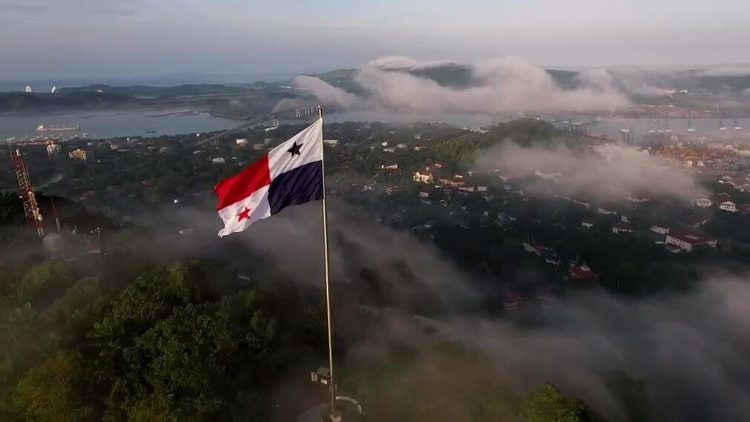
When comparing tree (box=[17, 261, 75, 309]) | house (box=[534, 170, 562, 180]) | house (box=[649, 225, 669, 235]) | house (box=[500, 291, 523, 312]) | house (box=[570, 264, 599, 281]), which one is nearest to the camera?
tree (box=[17, 261, 75, 309])

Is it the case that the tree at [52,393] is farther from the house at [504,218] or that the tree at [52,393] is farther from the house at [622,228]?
the house at [622,228]

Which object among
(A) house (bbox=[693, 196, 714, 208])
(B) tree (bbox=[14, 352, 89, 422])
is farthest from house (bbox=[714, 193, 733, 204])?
(B) tree (bbox=[14, 352, 89, 422])

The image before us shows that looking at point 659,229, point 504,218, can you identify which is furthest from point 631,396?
point 504,218

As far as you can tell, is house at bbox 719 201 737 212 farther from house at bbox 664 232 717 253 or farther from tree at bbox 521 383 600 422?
tree at bbox 521 383 600 422

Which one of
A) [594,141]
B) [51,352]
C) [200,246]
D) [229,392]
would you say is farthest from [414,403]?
[594,141]

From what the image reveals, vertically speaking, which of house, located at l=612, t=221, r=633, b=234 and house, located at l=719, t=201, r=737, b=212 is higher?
house, located at l=719, t=201, r=737, b=212

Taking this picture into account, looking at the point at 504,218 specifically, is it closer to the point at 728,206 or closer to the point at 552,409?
the point at 728,206

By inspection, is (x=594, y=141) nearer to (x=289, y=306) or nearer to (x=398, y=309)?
(x=398, y=309)
